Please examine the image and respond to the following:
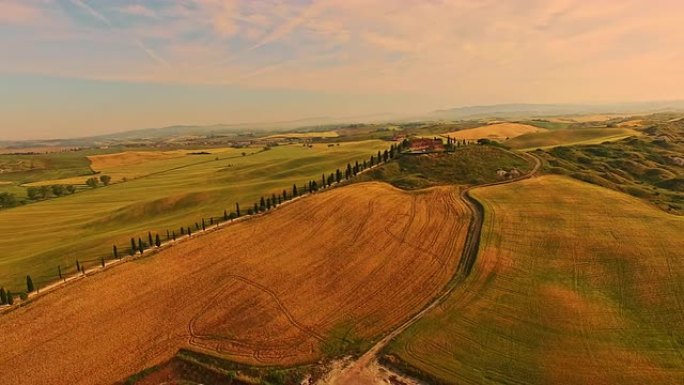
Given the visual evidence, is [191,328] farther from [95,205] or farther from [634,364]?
[95,205]

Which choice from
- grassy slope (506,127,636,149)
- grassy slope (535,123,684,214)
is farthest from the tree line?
grassy slope (506,127,636,149)

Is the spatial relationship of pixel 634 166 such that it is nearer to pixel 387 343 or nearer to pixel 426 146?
pixel 426 146

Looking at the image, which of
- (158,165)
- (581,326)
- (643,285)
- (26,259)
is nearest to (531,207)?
(643,285)

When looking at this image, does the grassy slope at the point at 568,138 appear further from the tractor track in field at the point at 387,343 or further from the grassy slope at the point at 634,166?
the tractor track in field at the point at 387,343

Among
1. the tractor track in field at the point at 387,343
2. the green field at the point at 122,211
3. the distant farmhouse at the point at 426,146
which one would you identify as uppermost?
the distant farmhouse at the point at 426,146

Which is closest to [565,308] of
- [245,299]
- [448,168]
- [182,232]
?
[245,299]

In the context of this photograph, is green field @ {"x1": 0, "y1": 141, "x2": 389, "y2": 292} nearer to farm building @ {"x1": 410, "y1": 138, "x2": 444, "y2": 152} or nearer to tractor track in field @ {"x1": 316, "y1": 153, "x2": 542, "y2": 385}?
farm building @ {"x1": 410, "y1": 138, "x2": 444, "y2": 152}

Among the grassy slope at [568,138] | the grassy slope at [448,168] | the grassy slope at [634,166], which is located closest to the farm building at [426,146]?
the grassy slope at [448,168]
